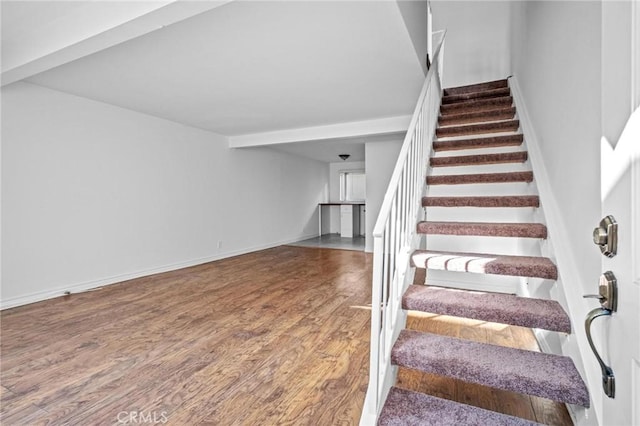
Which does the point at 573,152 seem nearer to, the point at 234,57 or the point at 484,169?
the point at 484,169

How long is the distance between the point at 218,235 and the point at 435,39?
4.94m

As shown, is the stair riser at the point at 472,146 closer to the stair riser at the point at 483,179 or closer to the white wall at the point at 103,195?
the stair riser at the point at 483,179

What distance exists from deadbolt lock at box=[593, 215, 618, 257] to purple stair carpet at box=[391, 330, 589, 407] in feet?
2.68

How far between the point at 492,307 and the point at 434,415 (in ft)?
1.97

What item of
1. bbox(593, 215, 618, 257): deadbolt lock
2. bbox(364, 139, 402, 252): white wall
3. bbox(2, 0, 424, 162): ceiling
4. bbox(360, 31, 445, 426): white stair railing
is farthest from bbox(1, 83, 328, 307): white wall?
bbox(593, 215, 618, 257): deadbolt lock

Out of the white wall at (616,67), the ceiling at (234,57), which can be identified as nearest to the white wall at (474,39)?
the ceiling at (234,57)

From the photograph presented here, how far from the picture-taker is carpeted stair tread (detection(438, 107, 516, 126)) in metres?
3.58

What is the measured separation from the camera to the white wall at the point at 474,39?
16.7ft

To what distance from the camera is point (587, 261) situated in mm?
1417

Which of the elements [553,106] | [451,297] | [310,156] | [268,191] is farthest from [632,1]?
[310,156]

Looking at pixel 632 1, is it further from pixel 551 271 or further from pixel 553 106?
pixel 553 106

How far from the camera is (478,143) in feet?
10.3

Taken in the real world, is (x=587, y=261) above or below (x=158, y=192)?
below

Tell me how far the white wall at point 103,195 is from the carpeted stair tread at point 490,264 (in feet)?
12.5
